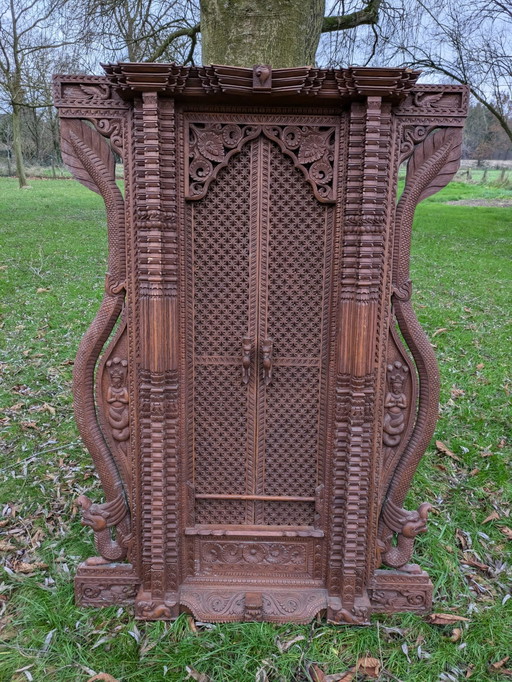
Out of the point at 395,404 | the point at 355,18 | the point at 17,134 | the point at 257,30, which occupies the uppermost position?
the point at 17,134

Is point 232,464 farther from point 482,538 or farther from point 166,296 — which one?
point 482,538

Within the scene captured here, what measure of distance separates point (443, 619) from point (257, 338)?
6.31 feet

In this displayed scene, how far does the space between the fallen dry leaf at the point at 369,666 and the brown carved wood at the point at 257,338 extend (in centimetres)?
22

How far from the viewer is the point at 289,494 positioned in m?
2.94

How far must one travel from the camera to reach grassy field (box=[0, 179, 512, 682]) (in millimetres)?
2652

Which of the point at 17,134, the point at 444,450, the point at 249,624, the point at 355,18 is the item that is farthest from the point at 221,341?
the point at 17,134

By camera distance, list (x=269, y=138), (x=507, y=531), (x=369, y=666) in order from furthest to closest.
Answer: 1. (x=507, y=531)
2. (x=369, y=666)
3. (x=269, y=138)

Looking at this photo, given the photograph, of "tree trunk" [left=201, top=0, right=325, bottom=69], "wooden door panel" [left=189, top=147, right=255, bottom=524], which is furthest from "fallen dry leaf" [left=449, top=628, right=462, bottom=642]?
"tree trunk" [left=201, top=0, right=325, bottom=69]

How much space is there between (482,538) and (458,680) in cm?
120

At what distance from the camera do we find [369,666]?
2652 millimetres

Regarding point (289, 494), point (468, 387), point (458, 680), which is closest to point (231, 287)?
point (289, 494)

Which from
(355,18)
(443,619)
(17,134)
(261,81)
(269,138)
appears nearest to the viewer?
(261,81)

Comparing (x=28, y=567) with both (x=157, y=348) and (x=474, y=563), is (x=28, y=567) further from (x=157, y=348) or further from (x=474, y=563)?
(x=474, y=563)

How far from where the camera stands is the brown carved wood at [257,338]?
8.08 ft
